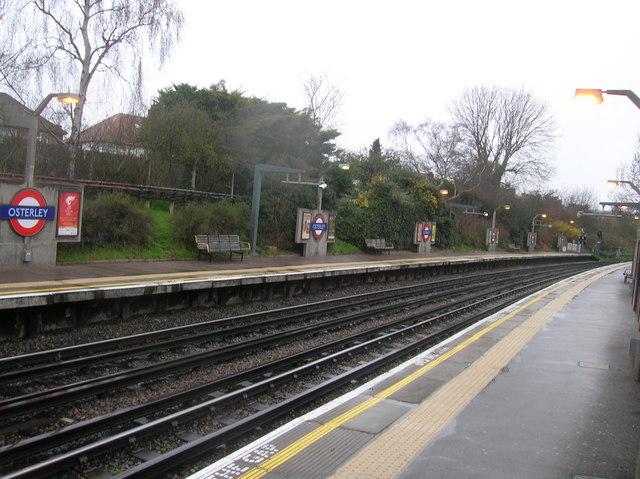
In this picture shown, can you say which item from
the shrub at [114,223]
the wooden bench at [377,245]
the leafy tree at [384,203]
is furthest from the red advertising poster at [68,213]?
the wooden bench at [377,245]

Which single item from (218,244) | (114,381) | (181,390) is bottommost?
(181,390)

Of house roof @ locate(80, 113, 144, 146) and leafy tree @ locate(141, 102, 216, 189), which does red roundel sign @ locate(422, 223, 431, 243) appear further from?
house roof @ locate(80, 113, 144, 146)

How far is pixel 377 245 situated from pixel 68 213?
1843 centimetres

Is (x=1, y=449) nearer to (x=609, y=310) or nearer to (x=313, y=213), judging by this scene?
(x=609, y=310)

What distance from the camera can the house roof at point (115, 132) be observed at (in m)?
21.5

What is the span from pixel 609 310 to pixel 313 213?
1202 cm

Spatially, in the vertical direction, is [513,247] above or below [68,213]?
below

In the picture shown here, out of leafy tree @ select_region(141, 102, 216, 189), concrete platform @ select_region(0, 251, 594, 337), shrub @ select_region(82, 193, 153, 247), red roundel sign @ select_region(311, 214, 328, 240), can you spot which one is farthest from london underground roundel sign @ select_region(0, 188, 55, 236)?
red roundel sign @ select_region(311, 214, 328, 240)

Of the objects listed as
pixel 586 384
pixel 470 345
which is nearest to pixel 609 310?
pixel 470 345

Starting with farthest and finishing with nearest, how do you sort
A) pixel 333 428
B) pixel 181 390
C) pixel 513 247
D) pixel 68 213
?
1. pixel 513 247
2. pixel 68 213
3. pixel 181 390
4. pixel 333 428

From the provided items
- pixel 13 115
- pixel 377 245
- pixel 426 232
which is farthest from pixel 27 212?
pixel 426 232

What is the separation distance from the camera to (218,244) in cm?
1812

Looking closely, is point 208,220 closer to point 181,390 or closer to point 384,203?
point 181,390

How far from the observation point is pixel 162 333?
9.68 meters
